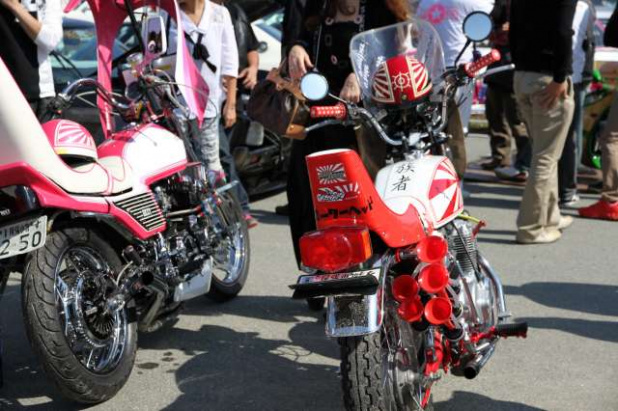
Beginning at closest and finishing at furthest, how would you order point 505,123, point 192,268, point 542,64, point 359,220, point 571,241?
point 359,220 → point 192,268 → point 542,64 → point 571,241 → point 505,123

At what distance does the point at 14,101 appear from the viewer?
11.7 feet

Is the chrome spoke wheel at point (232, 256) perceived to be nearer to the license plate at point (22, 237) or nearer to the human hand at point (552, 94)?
the license plate at point (22, 237)

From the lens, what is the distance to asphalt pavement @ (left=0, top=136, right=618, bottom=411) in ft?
13.6

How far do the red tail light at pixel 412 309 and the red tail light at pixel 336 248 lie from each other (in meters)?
0.24

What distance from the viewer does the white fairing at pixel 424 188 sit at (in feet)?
11.9

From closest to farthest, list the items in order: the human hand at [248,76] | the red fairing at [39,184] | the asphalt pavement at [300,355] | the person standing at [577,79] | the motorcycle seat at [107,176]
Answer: the red fairing at [39,184]
the motorcycle seat at [107,176]
the asphalt pavement at [300,355]
the human hand at [248,76]
the person standing at [577,79]

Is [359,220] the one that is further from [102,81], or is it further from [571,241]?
[571,241]

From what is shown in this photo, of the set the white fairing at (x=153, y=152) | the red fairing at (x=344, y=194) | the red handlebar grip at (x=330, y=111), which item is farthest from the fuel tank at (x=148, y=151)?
the red fairing at (x=344, y=194)

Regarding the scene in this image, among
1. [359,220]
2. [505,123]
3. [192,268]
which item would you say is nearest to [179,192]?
[192,268]

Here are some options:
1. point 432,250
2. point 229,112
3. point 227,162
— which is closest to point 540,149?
point 229,112

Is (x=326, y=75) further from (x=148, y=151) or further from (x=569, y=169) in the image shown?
(x=569, y=169)

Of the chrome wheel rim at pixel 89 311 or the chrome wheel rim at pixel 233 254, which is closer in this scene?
the chrome wheel rim at pixel 89 311

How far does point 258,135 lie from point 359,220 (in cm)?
496

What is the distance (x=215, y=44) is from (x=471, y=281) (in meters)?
3.01
